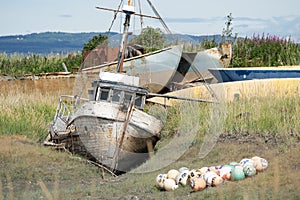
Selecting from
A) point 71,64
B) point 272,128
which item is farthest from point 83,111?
point 71,64

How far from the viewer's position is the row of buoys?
26.6 ft

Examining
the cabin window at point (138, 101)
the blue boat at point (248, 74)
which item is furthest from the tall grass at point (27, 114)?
the blue boat at point (248, 74)

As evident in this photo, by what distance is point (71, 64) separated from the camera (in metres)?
25.3

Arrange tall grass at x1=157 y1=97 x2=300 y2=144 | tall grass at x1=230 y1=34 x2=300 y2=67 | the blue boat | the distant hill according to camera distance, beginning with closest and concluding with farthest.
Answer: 1. tall grass at x1=157 y1=97 x2=300 y2=144
2. the blue boat
3. tall grass at x1=230 y1=34 x2=300 y2=67
4. the distant hill

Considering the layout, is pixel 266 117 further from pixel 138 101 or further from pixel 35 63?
pixel 35 63

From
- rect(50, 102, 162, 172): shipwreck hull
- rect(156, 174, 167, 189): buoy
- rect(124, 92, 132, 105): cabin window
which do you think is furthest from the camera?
rect(124, 92, 132, 105): cabin window

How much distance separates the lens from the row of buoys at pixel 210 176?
8094 millimetres

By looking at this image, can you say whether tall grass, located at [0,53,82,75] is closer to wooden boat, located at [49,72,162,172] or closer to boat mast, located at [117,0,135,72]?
boat mast, located at [117,0,135,72]

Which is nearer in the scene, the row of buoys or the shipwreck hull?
the row of buoys

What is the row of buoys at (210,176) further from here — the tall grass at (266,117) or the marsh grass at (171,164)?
the tall grass at (266,117)

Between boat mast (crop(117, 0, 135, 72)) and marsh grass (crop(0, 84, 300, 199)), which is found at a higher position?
boat mast (crop(117, 0, 135, 72))

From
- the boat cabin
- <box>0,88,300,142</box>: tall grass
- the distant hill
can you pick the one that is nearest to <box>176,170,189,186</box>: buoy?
<box>0,88,300,142</box>: tall grass

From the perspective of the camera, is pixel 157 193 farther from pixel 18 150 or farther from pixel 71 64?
pixel 71 64

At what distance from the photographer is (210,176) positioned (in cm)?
818
